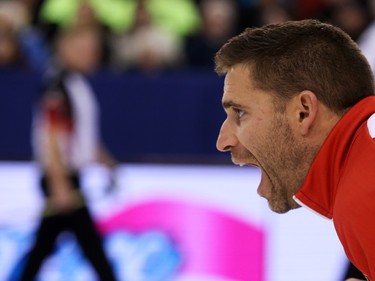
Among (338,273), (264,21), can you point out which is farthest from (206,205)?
(264,21)

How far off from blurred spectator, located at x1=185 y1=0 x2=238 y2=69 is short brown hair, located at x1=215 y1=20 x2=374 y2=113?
5255mm

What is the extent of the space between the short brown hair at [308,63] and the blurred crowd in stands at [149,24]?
499 cm

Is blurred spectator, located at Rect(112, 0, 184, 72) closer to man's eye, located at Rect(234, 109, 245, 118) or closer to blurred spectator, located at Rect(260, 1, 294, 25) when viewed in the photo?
blurred spectator, located at Rect(260, 1, 294, 25)

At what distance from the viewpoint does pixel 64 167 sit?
5.75 meters

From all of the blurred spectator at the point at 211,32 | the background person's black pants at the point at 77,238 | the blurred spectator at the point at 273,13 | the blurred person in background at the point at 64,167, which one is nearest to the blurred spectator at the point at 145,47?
the blurred spectator at the point at 211,32

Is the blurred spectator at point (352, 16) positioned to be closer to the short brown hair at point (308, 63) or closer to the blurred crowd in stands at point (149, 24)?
the blurred crowd in stands at point (149, 24)

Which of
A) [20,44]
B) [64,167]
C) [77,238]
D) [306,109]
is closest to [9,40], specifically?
[20,44]

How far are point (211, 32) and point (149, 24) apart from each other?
54cm

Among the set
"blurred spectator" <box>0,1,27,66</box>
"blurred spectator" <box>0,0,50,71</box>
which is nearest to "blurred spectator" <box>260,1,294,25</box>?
"blurred spectator" <box>0,0,50,71</box>

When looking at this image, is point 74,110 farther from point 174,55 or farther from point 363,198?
point 363,198

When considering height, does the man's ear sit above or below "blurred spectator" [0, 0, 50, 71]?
above

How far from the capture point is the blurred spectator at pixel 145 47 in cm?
727

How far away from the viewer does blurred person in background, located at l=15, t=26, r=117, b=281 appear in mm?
5750

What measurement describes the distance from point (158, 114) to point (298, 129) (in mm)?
5058
